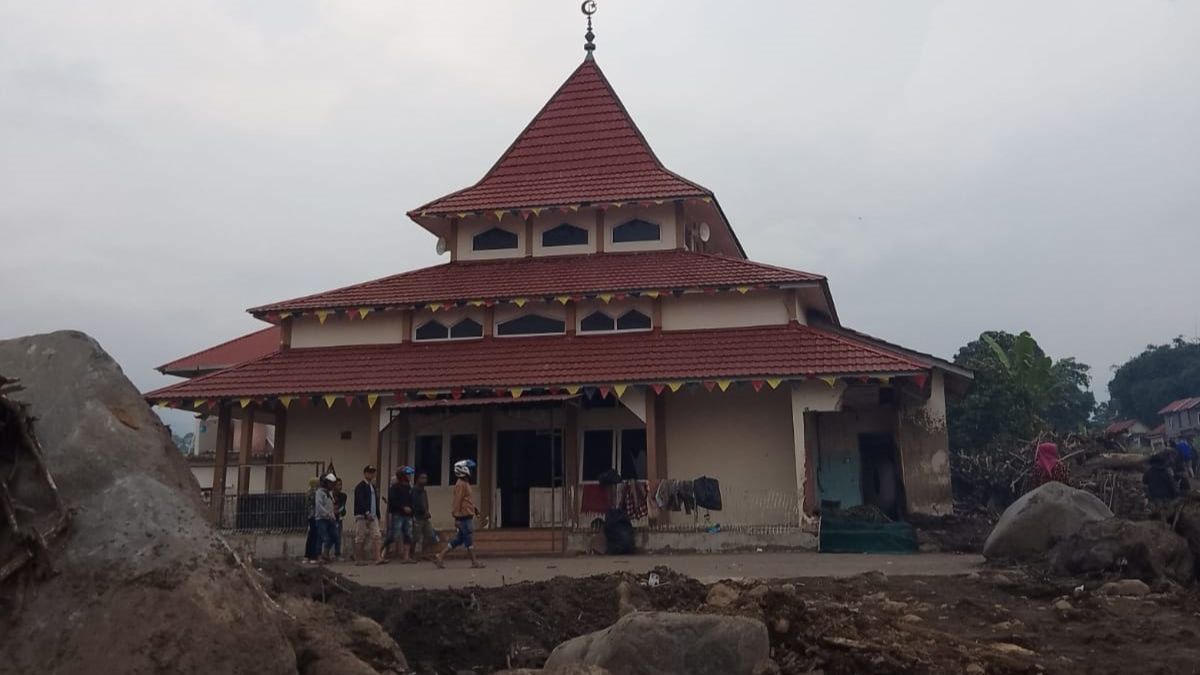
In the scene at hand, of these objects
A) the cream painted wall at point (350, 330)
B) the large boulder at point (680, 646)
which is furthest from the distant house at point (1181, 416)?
the large boulder at point (680, 646)

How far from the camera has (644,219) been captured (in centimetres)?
2100

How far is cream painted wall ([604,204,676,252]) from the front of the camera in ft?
68.0

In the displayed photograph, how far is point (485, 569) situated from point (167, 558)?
862 centimetres

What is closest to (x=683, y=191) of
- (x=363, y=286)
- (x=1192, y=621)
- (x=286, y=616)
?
(x=363, y=286)

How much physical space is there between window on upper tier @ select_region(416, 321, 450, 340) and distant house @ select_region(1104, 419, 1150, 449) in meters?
16.5

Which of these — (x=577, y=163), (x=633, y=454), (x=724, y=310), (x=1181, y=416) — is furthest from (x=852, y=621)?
(x=1181, y=416)

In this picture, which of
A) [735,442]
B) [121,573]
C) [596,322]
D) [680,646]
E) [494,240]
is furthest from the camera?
[494,240]

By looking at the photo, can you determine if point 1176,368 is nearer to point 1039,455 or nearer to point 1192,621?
point 1039,455

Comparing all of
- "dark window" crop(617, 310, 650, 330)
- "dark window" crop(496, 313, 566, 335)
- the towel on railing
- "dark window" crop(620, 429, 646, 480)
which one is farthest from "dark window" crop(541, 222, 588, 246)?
the towel on railing

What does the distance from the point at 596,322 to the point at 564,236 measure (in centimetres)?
295

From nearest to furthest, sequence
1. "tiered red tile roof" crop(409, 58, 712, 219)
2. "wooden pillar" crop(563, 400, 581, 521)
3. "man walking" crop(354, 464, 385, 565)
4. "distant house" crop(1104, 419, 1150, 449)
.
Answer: "man walking" crop(354, 464, 385, 565) < "wooden pillar" crop(563, 400, 581, 521) < "tiered red tile roof" crop(409, 58, 712, 219) < "distant house" crop(1104, 419, 1150, 449)

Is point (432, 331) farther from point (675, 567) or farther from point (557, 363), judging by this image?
point (675, 567)

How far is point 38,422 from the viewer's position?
5.64 meters

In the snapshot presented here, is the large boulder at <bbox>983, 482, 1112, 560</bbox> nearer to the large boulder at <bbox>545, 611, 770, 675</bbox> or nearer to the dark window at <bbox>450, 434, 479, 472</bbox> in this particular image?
the large boulder at <bbox>545, 611, 770, 675</bbox>
